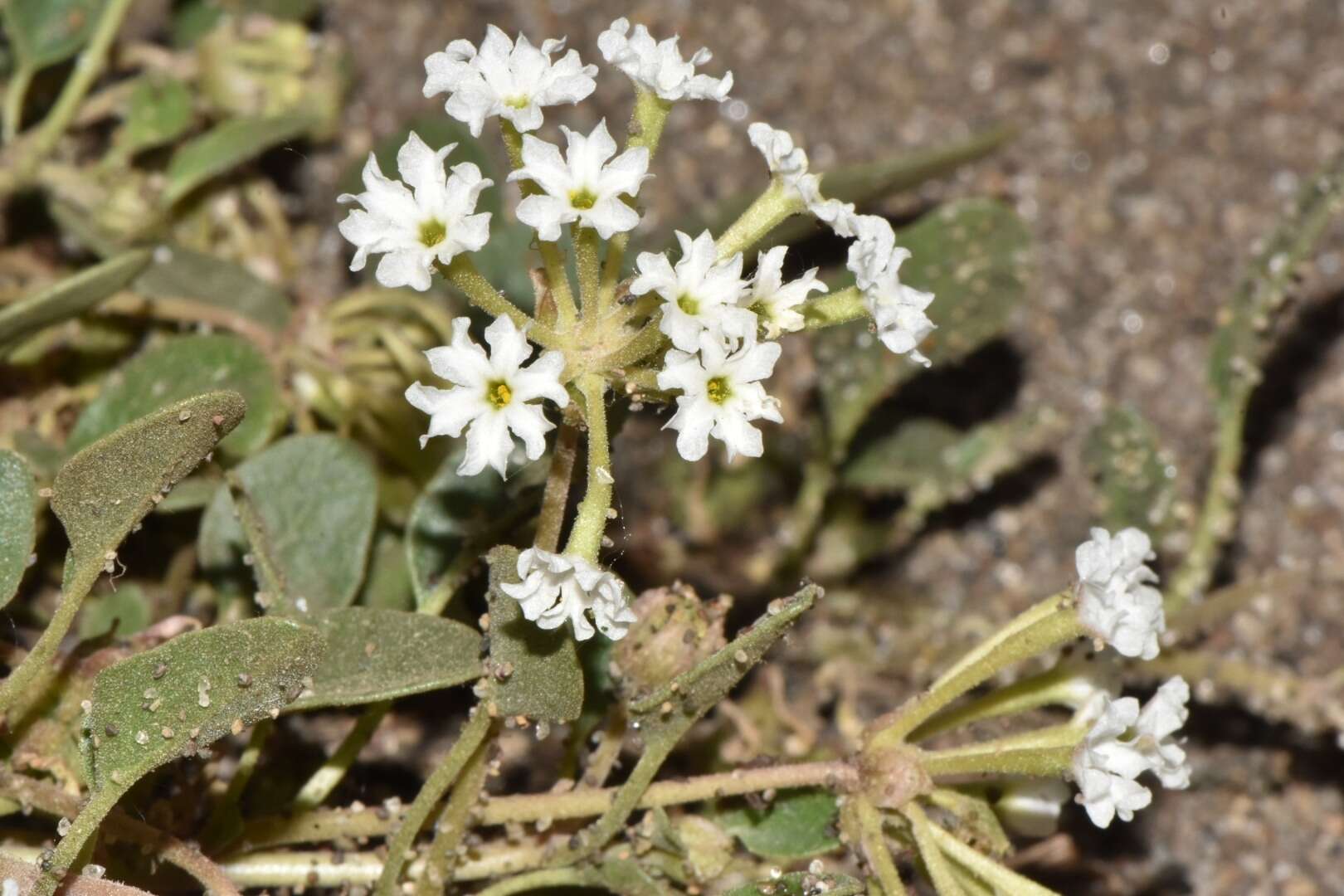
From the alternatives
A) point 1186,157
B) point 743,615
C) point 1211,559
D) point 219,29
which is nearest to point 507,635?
point 743,615

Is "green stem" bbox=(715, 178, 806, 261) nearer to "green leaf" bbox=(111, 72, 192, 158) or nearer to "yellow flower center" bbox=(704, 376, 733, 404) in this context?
"yellow flower center" bbox=(704, 376, 733, 404)

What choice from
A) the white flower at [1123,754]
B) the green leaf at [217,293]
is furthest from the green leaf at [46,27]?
the white flower at [1123,754]

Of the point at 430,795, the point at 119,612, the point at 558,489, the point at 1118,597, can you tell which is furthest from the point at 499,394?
the point at 119,612

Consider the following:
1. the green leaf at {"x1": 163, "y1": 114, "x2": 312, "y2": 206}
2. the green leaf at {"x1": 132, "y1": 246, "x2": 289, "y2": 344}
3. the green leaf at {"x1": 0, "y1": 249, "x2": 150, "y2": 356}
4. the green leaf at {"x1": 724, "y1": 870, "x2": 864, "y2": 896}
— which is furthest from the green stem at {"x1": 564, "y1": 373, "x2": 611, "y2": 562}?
the green leaf at {"x1": 163, "y1": 114, "x2": 312, "y2": 206}

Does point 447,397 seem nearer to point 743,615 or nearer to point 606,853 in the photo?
point 606,853

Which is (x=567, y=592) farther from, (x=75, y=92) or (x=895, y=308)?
(x=75, y=92)

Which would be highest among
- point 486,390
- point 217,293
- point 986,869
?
point 486,390
